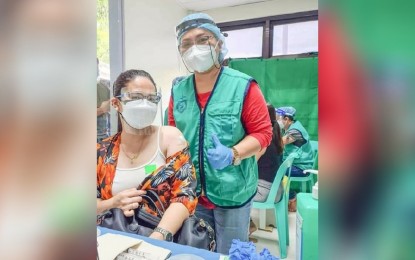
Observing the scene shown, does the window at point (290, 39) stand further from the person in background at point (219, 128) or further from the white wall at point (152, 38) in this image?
the person in background at point (219, 128)

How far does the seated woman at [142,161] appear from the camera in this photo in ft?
3.42

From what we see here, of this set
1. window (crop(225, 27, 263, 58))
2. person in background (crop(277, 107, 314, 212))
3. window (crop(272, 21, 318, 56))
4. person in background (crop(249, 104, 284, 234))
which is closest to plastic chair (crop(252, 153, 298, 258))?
person in background (crop(249, 104, 284, 234))

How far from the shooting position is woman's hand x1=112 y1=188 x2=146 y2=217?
101 centimetres

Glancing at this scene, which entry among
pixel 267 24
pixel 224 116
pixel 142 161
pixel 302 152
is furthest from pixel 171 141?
pixel 267 24

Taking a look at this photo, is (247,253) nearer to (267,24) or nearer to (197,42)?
(197,42)

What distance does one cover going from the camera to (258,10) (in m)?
3.82

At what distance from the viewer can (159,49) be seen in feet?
9.62

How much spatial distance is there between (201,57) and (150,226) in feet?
A: 2.34

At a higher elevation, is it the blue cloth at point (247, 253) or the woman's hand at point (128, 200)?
the blue cloth at point (247, 253)

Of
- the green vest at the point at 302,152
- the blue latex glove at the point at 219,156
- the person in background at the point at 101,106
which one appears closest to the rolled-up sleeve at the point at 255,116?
the blue latex glove at the point at 219,156

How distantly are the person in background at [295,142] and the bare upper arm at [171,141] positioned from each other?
5.69ft

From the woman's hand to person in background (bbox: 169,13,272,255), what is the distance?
27 cm
